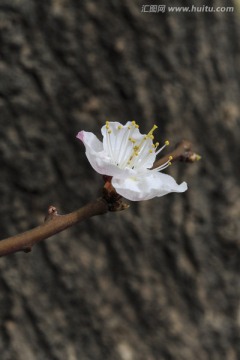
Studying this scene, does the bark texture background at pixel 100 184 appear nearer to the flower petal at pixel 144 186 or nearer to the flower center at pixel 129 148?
the flower center at pixel 129 148

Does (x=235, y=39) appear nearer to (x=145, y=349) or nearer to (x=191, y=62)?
(x=191, y=62)

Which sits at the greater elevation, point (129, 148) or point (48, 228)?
point (129, 148)

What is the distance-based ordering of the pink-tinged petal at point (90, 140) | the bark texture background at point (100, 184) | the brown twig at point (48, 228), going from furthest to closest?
1. the bark texture background at point (100, 184)
2. the pink-tinged petal at point (90, 140)
3. the brown twig at point (48, 228)

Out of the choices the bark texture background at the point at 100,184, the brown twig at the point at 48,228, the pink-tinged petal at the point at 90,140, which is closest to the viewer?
the brown twig at the point at 48,228

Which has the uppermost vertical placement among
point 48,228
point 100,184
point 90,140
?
point 100,184

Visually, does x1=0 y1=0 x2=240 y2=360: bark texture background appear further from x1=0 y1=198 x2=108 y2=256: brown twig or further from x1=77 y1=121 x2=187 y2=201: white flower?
x1=0 y1=198 x2=108 y2=256: brown twig

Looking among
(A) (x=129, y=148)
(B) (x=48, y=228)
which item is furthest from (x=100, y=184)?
(B) (x=48, y=228)

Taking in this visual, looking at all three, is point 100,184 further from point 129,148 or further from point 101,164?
point 101,164

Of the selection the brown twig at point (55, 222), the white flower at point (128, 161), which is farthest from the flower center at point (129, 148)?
the brown twig at point (55, 222)
